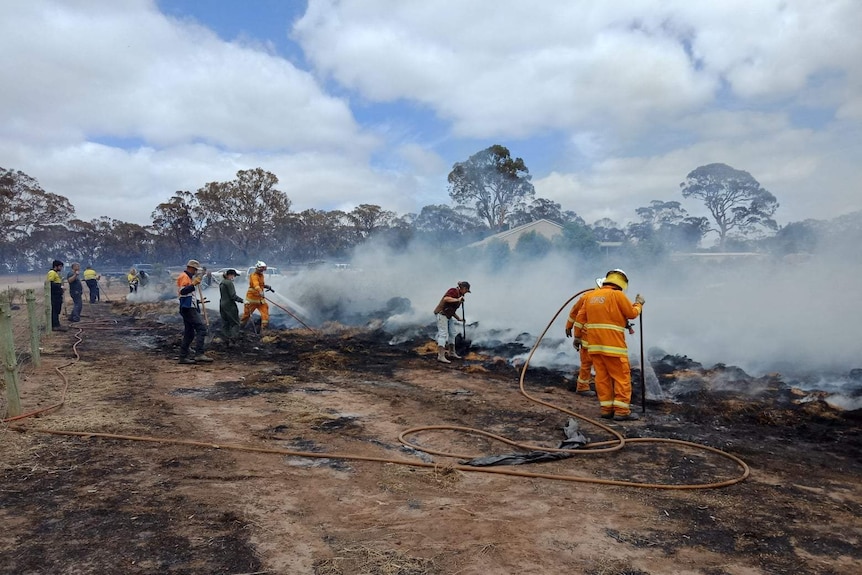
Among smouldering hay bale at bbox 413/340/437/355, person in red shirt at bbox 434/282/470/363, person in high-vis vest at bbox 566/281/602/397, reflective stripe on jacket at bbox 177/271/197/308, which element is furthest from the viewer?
smouldering hay bale at bbox 413/340/437/355

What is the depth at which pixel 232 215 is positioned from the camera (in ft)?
152

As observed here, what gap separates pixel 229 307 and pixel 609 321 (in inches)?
317

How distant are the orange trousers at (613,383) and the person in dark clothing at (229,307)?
775 centimetres

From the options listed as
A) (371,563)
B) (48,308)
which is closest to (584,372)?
(371,563)

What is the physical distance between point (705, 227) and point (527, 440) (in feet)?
112

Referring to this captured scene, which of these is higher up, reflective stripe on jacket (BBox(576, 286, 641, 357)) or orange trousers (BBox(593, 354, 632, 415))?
reflective stripe on jacket (BBox(576, 286, 641, 357))

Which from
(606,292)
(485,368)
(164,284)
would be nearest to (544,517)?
(606,292)

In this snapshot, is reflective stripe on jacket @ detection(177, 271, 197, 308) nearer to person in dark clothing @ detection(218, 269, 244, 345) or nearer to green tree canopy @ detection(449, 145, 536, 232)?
person in dark clothing @ detection(218, 269, 244, 345)

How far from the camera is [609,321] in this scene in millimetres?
6328

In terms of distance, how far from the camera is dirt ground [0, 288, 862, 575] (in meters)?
3.07

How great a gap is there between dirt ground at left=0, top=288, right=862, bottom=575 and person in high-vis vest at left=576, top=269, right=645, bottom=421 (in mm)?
316

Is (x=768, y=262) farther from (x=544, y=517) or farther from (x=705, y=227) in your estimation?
(x=705, y=227)

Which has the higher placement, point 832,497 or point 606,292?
point 606,292

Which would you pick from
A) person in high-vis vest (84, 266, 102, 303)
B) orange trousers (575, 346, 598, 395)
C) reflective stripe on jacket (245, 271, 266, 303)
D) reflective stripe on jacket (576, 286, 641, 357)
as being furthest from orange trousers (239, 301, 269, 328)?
person in high-vis vest (84, 266, 102, 303)
